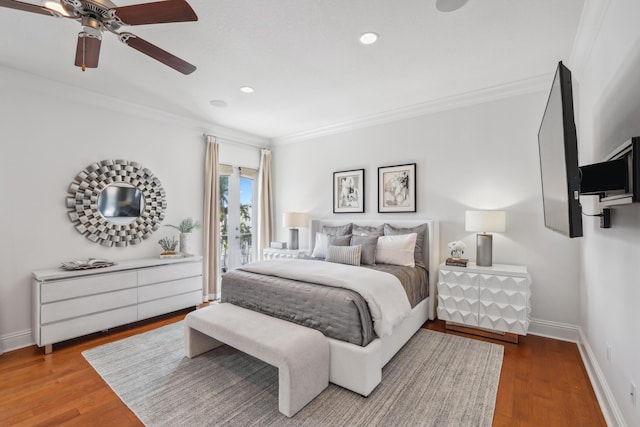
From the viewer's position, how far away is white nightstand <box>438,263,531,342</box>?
9.61 feet

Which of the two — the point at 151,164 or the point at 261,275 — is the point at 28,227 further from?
the point at 261,275

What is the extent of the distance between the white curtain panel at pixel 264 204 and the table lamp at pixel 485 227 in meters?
3.43

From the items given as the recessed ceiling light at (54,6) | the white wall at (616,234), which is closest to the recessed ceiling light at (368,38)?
the white wall at (616,234)

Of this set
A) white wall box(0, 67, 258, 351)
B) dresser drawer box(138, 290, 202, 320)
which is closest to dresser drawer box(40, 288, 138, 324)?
dresser drawer box(138, 290, 202, 320)

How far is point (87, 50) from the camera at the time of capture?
76.1 inches

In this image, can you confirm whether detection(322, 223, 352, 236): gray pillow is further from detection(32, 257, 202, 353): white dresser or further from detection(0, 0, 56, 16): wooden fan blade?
detection(0, 0, 56, 16): wooden fan blade

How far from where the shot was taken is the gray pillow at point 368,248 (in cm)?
362

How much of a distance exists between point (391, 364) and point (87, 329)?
3109 millimetres

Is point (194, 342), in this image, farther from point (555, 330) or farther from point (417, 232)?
point (555, 330)

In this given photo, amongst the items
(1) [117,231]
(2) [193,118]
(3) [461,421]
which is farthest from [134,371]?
(2) [193,118]

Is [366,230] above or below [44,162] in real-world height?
below

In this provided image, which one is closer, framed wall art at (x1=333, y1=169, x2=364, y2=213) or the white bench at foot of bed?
the white bench at foot of bed

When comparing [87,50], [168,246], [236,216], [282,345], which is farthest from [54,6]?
[236,216]

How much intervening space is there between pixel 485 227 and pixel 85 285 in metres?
4.27
